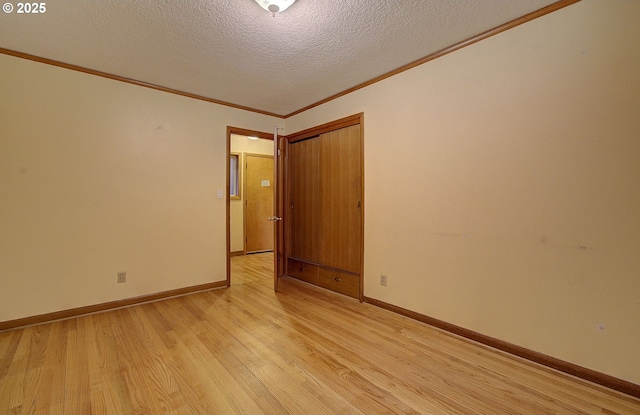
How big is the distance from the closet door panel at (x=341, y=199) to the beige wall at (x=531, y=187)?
1.67ft

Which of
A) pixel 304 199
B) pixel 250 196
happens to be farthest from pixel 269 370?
pixel 250 196

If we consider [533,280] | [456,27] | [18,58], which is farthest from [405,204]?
[18,58]

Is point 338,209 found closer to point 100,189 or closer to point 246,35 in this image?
point 246,35

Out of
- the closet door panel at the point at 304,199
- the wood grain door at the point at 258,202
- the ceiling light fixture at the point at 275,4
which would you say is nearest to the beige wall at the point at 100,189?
the closet door panel at the point at 304,199

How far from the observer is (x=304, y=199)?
4.03 metres

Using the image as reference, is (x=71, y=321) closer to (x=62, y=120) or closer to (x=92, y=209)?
(x=92, y=209)

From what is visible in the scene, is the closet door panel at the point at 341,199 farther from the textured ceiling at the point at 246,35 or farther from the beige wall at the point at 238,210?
the beige wall at the point at 238,210

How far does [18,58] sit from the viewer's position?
2.51 m

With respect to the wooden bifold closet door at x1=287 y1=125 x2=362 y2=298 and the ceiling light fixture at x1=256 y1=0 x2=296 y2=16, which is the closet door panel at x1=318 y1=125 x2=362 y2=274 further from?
the ceiling light fixture at x1=256 y1=0 x2=296 y2=16

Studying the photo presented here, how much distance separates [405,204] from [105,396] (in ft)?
8.84

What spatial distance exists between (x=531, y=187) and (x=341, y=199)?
6.33ft

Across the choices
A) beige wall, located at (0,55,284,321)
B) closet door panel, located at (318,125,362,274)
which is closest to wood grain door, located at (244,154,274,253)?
beige wall, located at (0,55,284,321)

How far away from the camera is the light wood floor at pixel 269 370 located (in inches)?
61.3

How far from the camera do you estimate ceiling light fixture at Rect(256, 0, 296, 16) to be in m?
1.87
